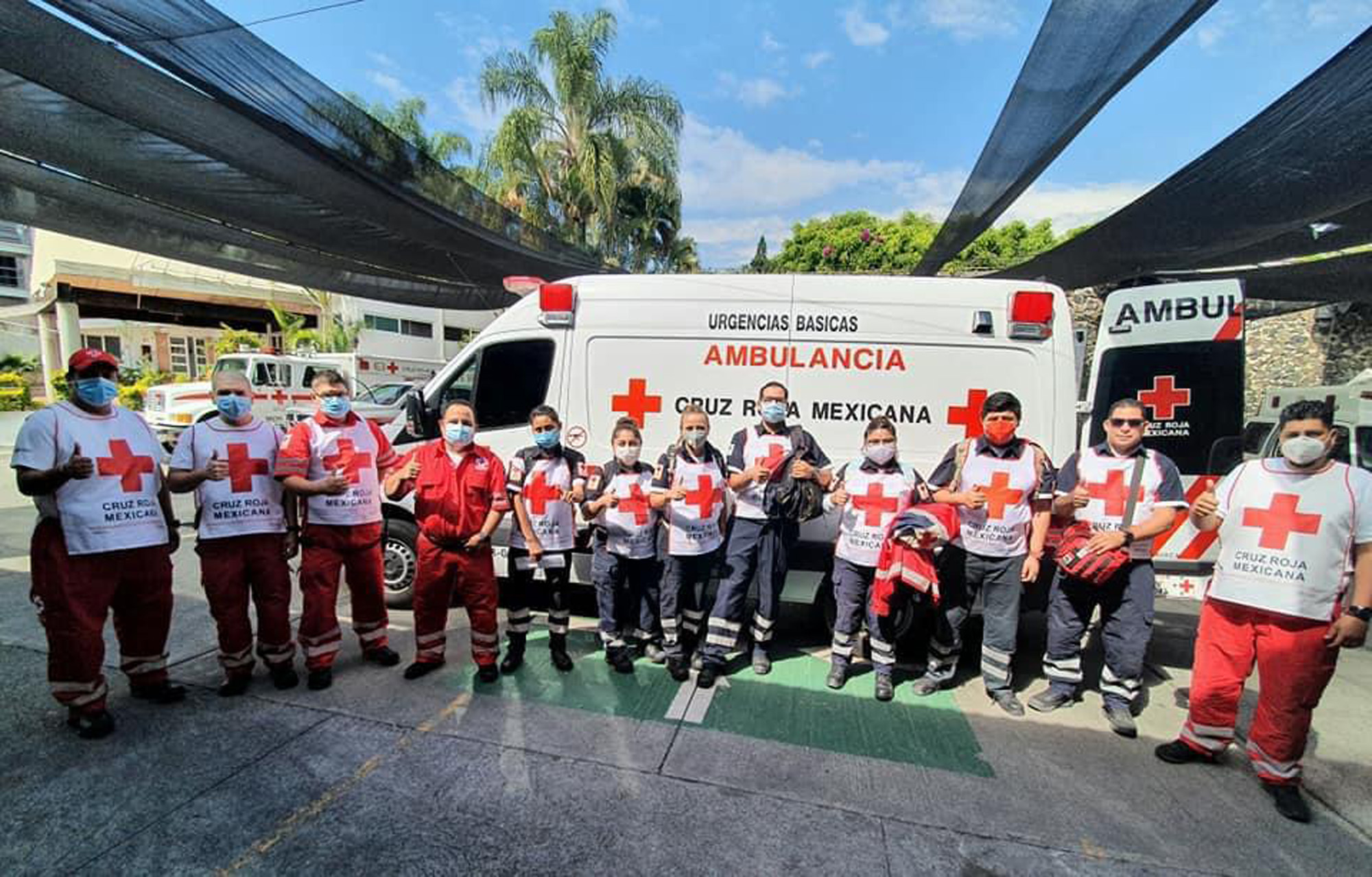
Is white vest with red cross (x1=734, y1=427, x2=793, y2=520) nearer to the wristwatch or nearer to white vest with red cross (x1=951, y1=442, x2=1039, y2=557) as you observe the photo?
white vest with red cross (x1=951, y1=442, x2=1039, y2=557)

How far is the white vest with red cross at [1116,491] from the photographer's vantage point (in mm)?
2920

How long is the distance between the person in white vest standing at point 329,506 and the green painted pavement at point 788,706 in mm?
703

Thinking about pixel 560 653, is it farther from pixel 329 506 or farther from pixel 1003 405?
pixel 1003 405

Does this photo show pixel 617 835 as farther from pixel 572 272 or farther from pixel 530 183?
pixel 530 183

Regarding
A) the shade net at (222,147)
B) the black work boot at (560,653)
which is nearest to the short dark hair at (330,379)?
the black work boot at (560,653)

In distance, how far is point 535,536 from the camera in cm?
327

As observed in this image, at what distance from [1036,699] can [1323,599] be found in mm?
1323

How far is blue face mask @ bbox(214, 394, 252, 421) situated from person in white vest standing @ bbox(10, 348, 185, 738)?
1.08ft

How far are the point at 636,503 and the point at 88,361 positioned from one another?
2523mm

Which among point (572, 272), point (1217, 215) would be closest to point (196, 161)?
point (572, 272)

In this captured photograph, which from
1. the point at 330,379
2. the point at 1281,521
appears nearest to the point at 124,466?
the point at 330,379

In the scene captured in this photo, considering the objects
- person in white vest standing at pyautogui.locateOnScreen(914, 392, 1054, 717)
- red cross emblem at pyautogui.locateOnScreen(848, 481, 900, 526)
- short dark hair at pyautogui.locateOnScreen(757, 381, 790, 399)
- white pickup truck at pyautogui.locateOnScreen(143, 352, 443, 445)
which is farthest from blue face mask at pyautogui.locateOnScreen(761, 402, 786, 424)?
white pickup truck at pyautogui.locateOnScreen(143, 352, 443, 445)

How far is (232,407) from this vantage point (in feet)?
9.87

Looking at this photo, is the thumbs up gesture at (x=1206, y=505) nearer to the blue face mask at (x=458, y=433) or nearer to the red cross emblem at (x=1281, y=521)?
the red cross emblem at (x=1281, y=521)
